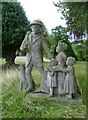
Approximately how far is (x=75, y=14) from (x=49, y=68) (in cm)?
358

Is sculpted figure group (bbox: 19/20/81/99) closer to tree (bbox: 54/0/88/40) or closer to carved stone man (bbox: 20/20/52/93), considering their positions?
carved stone man (bbox: 20/20/52/93)

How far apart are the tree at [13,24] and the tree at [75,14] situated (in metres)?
1.40

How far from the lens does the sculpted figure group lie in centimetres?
380

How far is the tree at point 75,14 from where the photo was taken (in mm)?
6527

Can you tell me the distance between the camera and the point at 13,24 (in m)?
8.06

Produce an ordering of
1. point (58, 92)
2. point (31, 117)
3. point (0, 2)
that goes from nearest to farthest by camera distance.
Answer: point (31, 117) < point (58, 92) < point (0, 2)

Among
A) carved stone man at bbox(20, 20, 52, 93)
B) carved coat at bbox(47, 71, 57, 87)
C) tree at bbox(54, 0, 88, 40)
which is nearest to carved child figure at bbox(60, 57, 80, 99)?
carved coat at bbox(47, 71, 57, 87)

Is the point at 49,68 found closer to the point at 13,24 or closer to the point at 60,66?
the point at 60,66

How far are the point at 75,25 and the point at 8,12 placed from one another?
234 cm

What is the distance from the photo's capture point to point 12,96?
4.23 metres

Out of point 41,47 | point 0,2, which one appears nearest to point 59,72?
point 41,47

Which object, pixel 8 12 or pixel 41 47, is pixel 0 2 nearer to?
pixel 8 12

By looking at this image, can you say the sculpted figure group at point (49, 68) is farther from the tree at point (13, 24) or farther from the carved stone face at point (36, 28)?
the tree at point (13, 24)

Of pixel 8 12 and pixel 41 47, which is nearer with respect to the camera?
pixel 41 47
